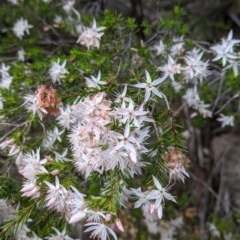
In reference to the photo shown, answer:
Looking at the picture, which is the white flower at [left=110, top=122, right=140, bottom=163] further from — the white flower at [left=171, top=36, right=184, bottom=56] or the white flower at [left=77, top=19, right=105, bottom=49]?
the white flower at [left=171, top=36, right=184, bottom=56]

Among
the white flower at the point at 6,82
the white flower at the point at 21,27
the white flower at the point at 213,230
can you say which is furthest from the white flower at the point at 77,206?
the white flower at the point at 213,230

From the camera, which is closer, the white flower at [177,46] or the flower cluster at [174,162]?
the flower cluster at [174,162]

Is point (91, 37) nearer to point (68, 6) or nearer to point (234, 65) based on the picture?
point (234, 65)

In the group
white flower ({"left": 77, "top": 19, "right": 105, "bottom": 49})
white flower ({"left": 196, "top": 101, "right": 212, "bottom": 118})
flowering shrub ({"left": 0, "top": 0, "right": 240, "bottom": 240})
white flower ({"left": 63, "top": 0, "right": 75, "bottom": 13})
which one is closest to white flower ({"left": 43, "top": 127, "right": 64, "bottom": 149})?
flowering shrub ({"left": 0, "top": 0, "right": 240, "bottom": 240})

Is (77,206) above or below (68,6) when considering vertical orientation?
below

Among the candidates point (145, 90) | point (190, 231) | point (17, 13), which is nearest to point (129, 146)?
point (145, 90)

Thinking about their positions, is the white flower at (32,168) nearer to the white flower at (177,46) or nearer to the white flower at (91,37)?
the white flower at (91,37)

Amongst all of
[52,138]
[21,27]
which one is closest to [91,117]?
[52,138]
